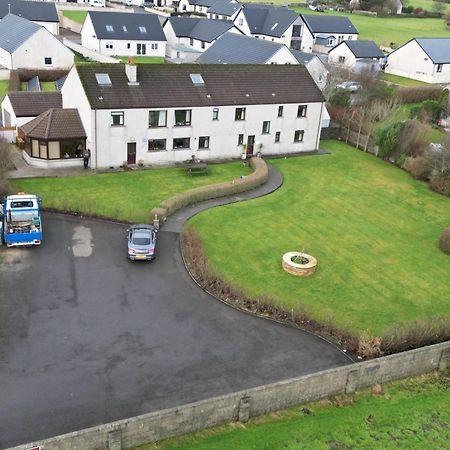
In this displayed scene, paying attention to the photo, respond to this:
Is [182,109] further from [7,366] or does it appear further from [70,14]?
[70,14]

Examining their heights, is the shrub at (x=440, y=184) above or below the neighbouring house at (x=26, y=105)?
below

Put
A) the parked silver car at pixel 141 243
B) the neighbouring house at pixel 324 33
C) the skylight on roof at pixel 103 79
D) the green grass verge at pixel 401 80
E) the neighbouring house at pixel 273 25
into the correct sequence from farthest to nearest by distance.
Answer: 1. the neighbouring house at pixel 324 33
2. the neighbouring house at pixel 273 25
3. the green grass verge at pixel 401 80
4. the skylight on roof at pixel 103 79
5. the parked silver car at pixel 141 243

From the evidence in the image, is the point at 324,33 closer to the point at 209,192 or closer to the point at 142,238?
the point at 209,192

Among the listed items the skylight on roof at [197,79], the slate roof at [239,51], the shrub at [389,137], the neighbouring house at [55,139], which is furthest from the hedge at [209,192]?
the slate roof at [239,51]

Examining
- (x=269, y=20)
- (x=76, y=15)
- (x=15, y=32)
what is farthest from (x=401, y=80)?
(x=76, y=15)

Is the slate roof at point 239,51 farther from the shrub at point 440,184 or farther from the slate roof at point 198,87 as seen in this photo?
the shrub at point 440,184

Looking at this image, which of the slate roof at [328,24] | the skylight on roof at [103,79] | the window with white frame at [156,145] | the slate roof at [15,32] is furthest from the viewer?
the slate roof at [328,24]

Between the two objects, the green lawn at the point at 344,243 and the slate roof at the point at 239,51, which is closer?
the green lawn at the point at 344,243
